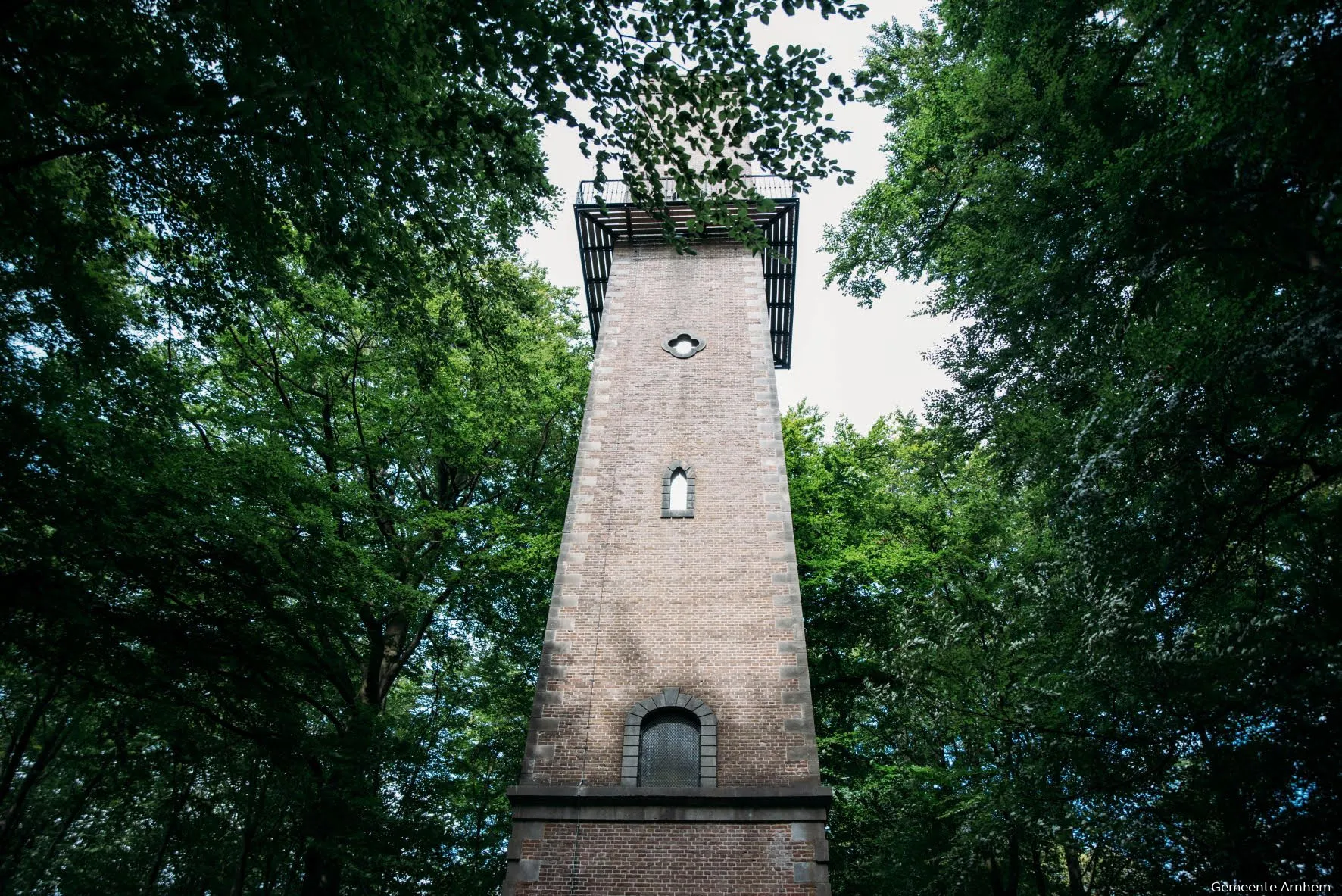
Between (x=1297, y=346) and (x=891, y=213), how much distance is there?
8.22 m

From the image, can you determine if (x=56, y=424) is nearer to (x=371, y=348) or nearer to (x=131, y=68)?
(x=131, y=68)

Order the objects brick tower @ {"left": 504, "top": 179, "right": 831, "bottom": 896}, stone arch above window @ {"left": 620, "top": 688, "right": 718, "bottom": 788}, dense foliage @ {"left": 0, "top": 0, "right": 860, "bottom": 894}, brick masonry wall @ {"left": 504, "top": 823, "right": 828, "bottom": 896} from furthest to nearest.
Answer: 1. stone arch above window @ {"left": 620, "top": 688, "right": 718, "bottom": 788}
2. brick tower @ {"left": 504, "top": 179, "right": 831, "bottom": 896}
3. brick masonry wall @ {"left": 504, "top": 823, "right": 828, "bottom": 896}
4. dense foliage @ {"left": 0, "top": 0, "right": 860, "bottom": 894}

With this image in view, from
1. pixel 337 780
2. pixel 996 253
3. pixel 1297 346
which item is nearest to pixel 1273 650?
pixel 1297 346

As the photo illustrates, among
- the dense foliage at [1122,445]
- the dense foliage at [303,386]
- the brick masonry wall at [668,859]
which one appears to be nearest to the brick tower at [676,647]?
the brick masonry wall at [668,859]

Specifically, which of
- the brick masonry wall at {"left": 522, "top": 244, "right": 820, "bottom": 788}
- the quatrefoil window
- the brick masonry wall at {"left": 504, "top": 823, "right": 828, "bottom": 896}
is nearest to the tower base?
the brick masonry wall at {"left": 504, "top": 823, "right": 828, "bottom": 896}

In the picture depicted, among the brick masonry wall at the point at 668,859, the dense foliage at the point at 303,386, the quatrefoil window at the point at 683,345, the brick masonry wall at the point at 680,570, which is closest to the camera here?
the dense foliage at the point at 303,386

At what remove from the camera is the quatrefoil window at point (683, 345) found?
13.9m

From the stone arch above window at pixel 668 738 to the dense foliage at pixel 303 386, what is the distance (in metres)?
4.71

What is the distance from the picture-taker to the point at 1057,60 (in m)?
8.95

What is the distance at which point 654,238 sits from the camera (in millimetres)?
16219

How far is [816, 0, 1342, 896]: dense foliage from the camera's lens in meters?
6.32

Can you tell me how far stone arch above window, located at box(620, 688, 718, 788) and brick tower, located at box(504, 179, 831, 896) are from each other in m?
0.02

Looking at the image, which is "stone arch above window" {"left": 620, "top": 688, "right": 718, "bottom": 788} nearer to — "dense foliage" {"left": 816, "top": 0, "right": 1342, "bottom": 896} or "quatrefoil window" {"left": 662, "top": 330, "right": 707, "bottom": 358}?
"dense foliage" {"left": 816, "top": 0, "right": 1342, "bottom": 896}

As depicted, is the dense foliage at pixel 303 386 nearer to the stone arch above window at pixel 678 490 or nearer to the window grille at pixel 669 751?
the stone arch above window at pixel 678 490
